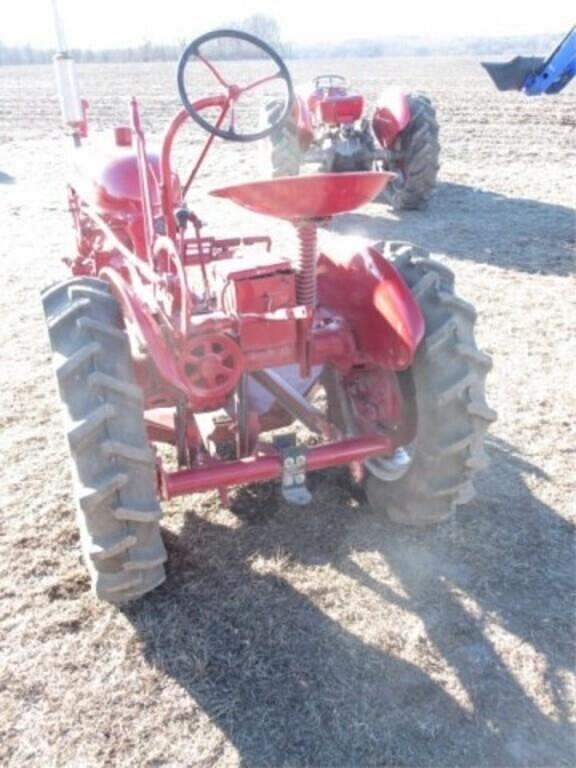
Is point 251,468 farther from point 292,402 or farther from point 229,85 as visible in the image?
point 229,85

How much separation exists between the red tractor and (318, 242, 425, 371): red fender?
4.61m

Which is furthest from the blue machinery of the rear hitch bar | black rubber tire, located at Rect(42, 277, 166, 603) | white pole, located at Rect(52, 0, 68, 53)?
black rubber tire, located at Rect(42, 277, 166, 603)

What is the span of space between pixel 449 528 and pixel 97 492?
1.41m

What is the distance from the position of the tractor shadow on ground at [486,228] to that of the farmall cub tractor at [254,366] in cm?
354

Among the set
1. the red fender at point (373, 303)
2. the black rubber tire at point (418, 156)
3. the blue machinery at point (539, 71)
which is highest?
the blue machinery at point (539, 71)

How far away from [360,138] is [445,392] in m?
5.41

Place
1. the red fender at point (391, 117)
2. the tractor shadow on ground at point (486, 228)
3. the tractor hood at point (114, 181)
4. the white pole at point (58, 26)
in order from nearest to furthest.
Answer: the white pole at point (58, 26) → the tractor hood at point (114, 181) → the tractor shadow on ground at point (486, 228) → the red fender at point (391, 117)

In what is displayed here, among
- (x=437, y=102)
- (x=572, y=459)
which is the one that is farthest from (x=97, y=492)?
Answer: (x=437, y=102)

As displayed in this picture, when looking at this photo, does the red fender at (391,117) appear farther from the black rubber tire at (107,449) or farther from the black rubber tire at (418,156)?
the black rubber tire at (107,449)

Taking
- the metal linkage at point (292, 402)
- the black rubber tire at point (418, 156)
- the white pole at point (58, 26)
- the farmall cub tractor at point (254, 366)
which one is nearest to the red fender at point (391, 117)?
the black rubber tire at point (418, 156)

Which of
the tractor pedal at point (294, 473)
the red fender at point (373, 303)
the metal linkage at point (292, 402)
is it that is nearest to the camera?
the red fender at point (373, 303)

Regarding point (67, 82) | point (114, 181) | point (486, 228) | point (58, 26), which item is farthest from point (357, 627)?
point (486, 228)

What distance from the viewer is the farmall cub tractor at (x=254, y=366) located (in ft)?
7.92

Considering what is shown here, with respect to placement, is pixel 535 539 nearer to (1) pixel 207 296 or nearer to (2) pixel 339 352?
(2) pixel 339 352
